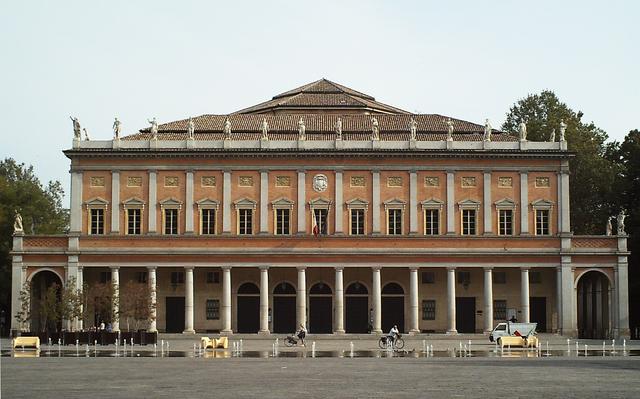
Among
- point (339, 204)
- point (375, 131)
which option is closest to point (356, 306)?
point (339, 204)

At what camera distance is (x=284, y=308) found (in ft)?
250

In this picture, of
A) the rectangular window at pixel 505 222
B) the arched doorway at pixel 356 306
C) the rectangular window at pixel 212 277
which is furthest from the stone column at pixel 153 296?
the rectangular window at pixel 505 222

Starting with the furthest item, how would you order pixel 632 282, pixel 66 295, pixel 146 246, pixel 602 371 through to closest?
pixel 632 282 → pixel 146 246 → pixel 66 295 → pixel 602 371

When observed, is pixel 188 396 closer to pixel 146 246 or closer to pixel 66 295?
pixel 66 295

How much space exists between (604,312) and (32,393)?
179ft

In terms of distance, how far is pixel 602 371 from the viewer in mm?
35625

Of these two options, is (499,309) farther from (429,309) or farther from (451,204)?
(451,204)

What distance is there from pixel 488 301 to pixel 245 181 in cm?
1727

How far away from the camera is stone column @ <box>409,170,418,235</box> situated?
74.2 meters

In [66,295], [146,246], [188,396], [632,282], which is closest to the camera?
[188,396]

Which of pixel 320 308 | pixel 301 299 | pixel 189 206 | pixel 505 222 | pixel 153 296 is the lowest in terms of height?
pixel 320 308

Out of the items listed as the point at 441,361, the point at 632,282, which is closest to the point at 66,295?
the point at 441,361

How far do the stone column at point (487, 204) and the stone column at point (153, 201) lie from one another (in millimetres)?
21008

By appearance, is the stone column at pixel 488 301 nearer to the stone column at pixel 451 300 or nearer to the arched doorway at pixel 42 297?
the stone column at pixel 451 300
